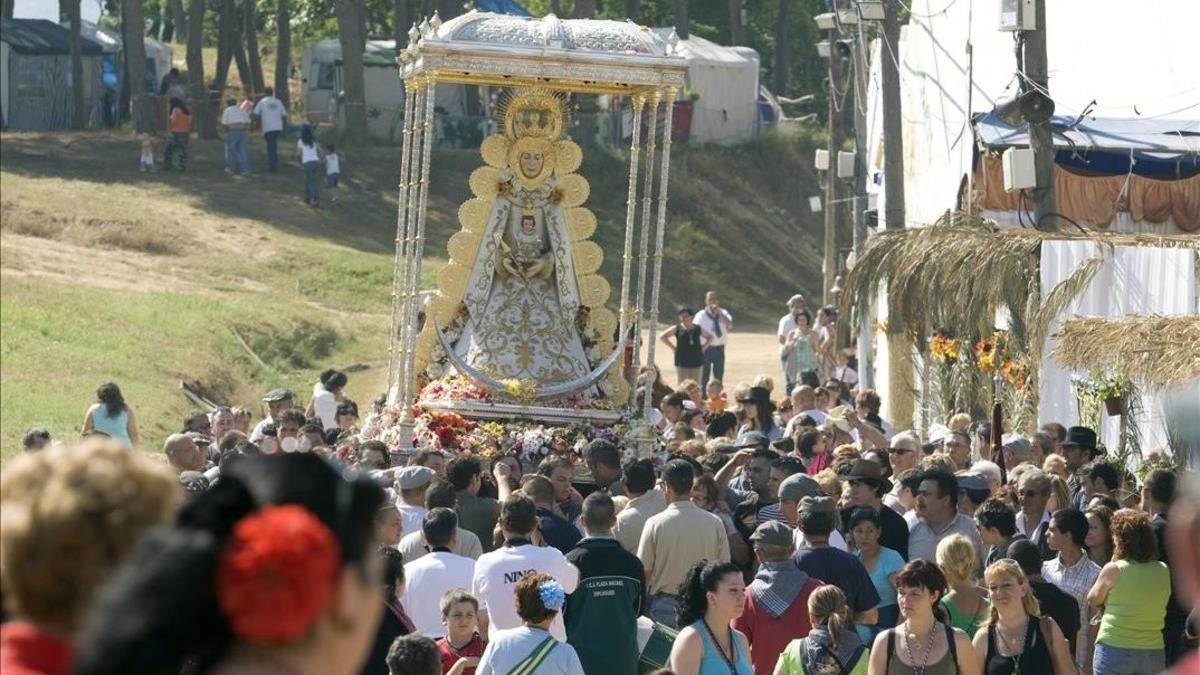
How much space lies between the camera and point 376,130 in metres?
46.2

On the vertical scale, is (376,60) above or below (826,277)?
above

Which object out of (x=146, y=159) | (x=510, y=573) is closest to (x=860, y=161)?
(x=146, y=159)

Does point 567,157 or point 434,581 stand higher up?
point 567,157

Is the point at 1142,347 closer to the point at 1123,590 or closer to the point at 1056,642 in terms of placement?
the point at 1123,590

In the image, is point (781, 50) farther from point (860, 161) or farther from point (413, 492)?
point (413, 492)

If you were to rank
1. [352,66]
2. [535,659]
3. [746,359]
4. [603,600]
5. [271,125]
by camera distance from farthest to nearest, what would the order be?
[352,66], [271,125], [746,359], [603,600], [535,659]

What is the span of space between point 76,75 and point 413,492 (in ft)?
115

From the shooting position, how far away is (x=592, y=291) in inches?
762

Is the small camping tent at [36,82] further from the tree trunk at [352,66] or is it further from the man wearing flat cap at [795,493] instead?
the man wearing flat cap at [795,493]

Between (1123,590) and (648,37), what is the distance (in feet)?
32.8

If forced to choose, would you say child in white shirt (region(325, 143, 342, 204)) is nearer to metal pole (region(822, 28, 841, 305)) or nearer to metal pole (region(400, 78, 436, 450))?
metal pole (region(822, 28, 841, 305))

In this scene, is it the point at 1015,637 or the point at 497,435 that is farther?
the point at 497,435

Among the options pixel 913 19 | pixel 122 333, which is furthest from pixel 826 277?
pixel 122 333

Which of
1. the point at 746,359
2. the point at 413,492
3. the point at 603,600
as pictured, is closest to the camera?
the point at 603,600
